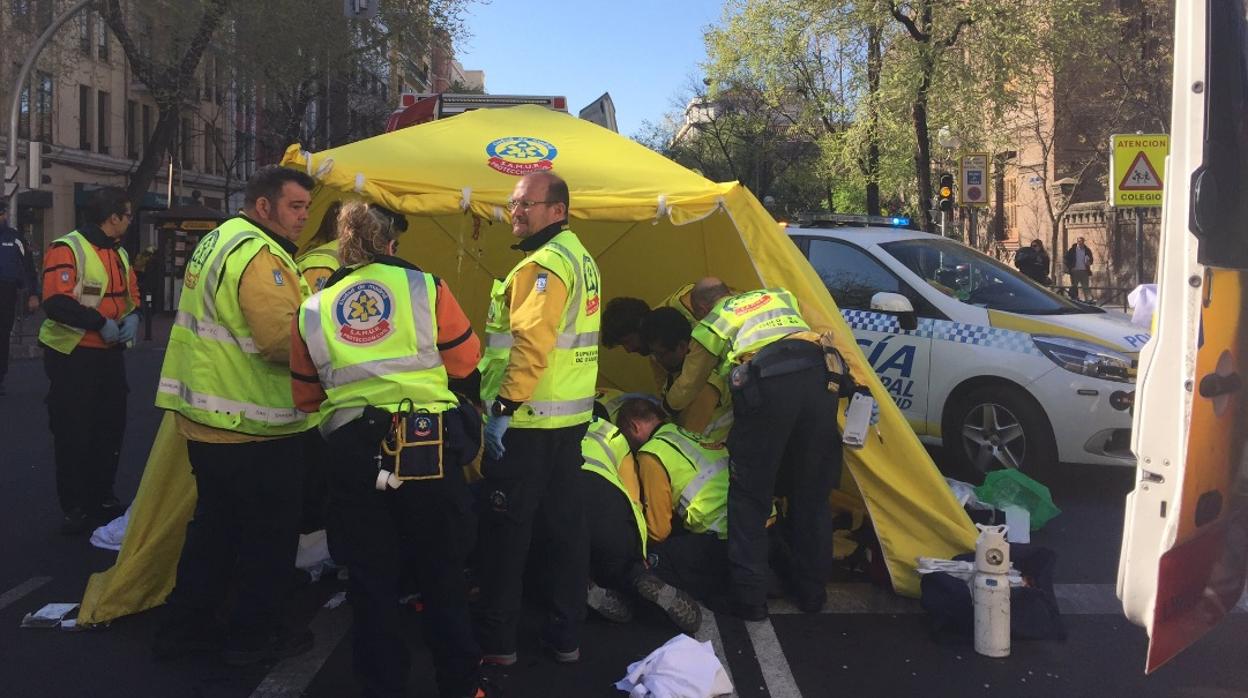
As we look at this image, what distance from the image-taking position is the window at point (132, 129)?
3975 cm

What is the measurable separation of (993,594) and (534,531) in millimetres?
1895

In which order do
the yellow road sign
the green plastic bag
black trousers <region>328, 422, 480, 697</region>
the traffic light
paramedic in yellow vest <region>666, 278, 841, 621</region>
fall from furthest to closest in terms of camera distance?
1. the traffic light
2. the yellow road sign
3. the green plastic bag
4. paramedic in yellow vest <region>666, 278, 841, 621</region>
5. black trousers <region>328, 422, 480, 697</region>

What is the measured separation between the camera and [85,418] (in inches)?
237

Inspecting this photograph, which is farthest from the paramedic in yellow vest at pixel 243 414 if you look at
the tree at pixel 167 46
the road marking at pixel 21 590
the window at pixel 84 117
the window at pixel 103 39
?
the window at pixel 103 39

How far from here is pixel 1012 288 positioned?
7828mm

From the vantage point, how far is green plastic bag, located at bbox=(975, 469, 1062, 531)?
6262 millimetres

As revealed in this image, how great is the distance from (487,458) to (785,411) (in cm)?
148

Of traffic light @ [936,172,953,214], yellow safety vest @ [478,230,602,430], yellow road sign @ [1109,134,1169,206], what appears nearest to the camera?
yellow safety vest @ [478,230,602,430]

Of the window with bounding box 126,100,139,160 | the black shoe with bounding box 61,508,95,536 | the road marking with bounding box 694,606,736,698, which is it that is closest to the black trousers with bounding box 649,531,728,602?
the road marking with bounding box 694,606,736,698

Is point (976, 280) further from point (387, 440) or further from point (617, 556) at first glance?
point (387, 440)

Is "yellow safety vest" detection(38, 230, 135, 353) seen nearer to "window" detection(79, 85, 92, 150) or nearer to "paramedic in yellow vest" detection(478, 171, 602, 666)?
"paramedic in yellow vest" detection(478, 171, 602, 666)

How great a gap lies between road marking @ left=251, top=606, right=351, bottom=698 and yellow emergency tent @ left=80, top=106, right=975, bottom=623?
0.76 meters

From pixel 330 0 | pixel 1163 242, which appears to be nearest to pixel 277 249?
pixel 1163 242

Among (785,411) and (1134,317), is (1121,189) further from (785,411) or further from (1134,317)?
(785,411)
